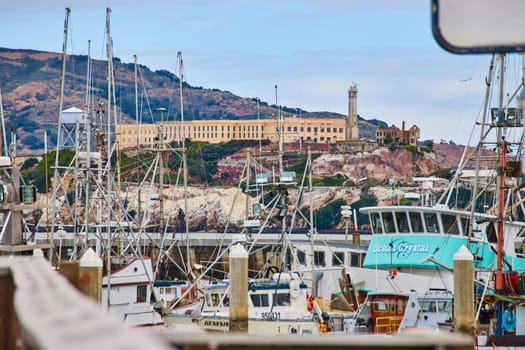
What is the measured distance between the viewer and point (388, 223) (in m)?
35.8

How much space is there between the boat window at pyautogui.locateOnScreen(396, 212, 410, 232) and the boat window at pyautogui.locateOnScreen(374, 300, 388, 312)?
13.9 feet

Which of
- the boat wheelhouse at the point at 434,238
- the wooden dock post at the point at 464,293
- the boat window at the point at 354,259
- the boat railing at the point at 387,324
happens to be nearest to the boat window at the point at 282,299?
the boat railing at the point at 387,324

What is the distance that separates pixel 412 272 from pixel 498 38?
103 ft

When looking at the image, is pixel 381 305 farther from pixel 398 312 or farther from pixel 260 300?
pixel 260 300

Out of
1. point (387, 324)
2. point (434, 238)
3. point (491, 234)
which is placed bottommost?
point (387, 324)

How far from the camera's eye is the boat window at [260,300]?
32.6 meters

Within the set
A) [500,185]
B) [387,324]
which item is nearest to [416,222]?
[387,324]

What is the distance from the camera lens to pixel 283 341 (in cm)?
411

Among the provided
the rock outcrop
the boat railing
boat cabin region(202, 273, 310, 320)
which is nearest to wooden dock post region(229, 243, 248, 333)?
boat cabin region(202, 273, 310, 320)

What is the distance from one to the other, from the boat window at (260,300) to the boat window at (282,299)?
0.29 meters

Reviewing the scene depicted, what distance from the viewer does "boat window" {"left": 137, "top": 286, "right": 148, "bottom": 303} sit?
120 ft

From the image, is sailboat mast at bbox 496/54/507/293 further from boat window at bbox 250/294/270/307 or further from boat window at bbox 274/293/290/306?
boat window at bbox 250/294/270/307

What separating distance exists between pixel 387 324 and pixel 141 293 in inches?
356

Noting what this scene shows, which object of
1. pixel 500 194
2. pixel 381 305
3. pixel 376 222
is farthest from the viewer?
pixel 376 222
